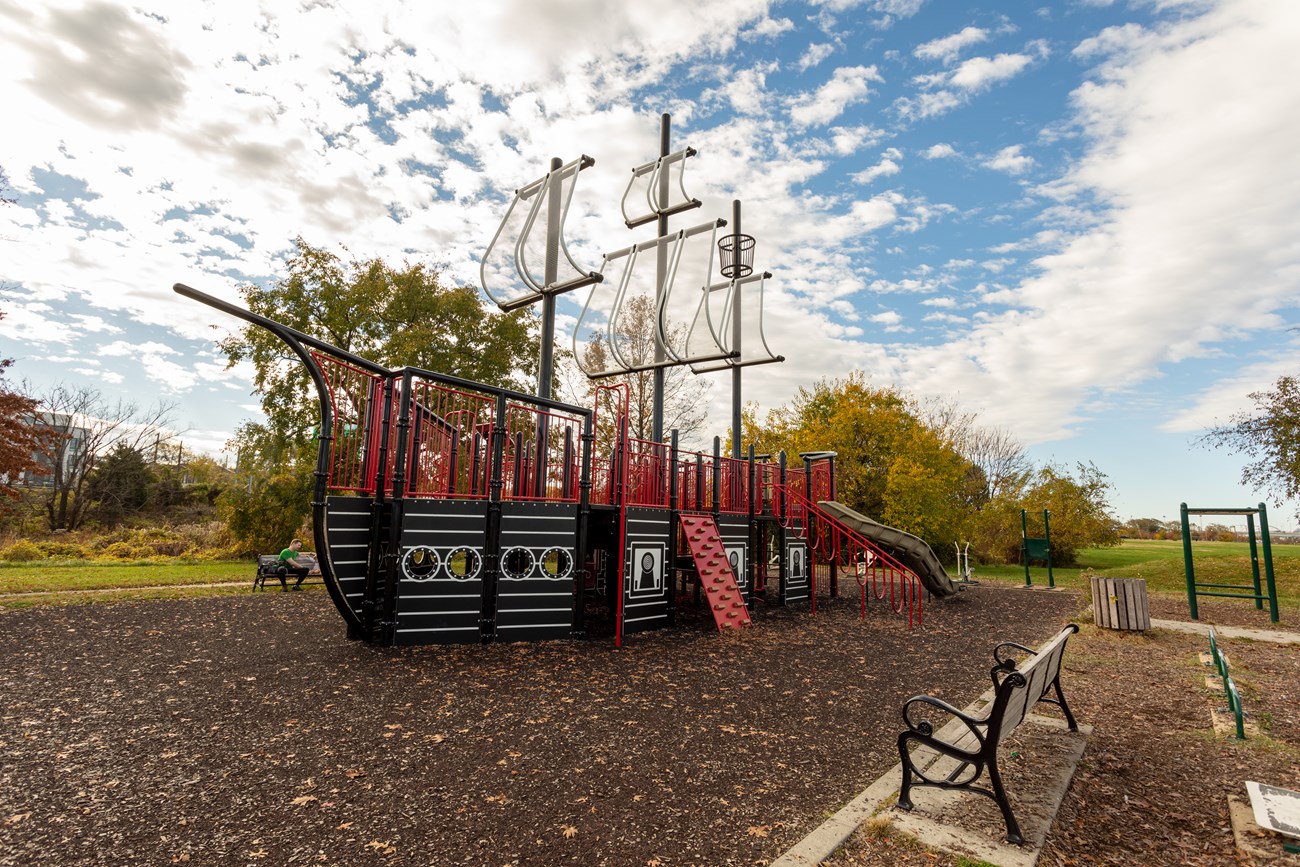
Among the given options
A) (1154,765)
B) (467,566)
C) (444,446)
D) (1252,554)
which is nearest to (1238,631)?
(1252,554)

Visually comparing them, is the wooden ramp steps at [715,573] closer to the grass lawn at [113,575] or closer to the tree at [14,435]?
the grass lawn at [113,575]

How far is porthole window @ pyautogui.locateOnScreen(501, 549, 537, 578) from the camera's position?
8.45 m

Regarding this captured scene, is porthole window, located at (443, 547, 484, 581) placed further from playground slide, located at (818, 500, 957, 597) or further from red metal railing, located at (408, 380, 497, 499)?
playground slide, located at (818, 500, 957, 597)

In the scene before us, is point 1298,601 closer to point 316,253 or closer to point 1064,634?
point 1064,634

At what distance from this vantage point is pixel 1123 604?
9438 millimetres

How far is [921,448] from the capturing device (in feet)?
76.2

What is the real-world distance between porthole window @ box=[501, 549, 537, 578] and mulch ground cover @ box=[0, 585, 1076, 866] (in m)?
0.98

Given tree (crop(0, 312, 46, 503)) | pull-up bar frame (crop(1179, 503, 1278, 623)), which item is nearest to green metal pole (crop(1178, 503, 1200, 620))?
pull-up bar frame (crop(1179, 503, 1278, 623))

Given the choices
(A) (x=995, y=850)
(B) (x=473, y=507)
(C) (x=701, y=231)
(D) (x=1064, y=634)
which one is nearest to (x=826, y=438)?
(C) (x=701, y=231)

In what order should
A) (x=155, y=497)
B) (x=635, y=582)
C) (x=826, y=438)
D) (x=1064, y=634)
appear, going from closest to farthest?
(x=1064, y=634)
(x=635, y=582)
(x=826, y=438)
(x=155, y=497)

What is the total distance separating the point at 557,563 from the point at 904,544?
8805mm

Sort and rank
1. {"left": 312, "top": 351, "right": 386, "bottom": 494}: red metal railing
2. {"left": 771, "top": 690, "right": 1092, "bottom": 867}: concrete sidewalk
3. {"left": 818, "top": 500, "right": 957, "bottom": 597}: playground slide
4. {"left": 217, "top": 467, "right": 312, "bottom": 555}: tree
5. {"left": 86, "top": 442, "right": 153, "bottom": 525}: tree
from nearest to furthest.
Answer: {"left": 771, "top": 690, "right": 1092, "bottom": 867}: concrete sidewalk < {"left": 312, "top": 351, "right": 386, "bottom": 494}: red metal railing < {"left": 818, "top": 500, "right": 957, "bottom": 597}: playground slide < {"left": 217, "top": 467, "right": 312, "bottom": 555}: tree < {"left": 86, "top": 442, "right": 153, "bottom": 525}: tree

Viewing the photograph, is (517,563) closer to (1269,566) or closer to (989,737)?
(989,737)

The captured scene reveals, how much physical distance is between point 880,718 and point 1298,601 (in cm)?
1511
